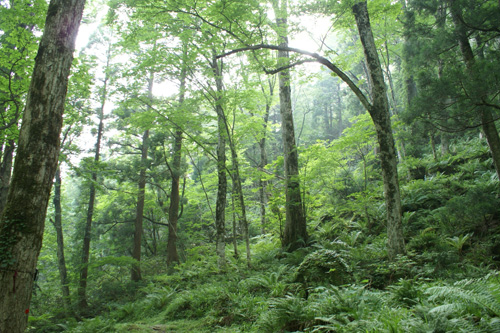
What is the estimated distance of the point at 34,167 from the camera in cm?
348

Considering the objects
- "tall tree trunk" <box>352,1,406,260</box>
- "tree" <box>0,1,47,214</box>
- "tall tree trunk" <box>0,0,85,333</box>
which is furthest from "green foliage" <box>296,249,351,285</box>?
"tree" <box>0,1,47,214</box>

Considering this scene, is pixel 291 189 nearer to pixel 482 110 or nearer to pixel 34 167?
pixel 482 110

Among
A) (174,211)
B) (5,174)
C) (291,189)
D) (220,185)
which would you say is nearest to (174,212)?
(174,211)

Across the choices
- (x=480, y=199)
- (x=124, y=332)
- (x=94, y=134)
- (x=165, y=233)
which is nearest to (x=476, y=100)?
(x=480, y=199)

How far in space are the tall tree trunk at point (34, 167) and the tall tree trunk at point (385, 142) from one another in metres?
5.51

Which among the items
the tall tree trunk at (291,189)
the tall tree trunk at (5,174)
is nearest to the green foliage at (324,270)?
the tall tree trunk at (291,189)

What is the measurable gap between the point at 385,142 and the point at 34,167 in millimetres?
6006

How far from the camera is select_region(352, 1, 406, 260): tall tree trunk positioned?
538cm

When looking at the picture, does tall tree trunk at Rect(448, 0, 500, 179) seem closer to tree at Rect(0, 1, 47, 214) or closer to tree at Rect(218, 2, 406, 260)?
tree at Rect(218, 2, 406, 260)

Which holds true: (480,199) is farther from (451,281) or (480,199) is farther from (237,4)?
(237,4)

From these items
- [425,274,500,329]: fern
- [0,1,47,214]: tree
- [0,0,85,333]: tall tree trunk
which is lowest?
[425,274,500,329]: fern

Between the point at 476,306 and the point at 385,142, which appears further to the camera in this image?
the point at 385,142

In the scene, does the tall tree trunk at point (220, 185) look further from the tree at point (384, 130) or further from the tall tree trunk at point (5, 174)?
the tall tree trunk at point (5, 174)

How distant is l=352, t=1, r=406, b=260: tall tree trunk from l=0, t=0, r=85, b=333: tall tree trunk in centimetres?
551
